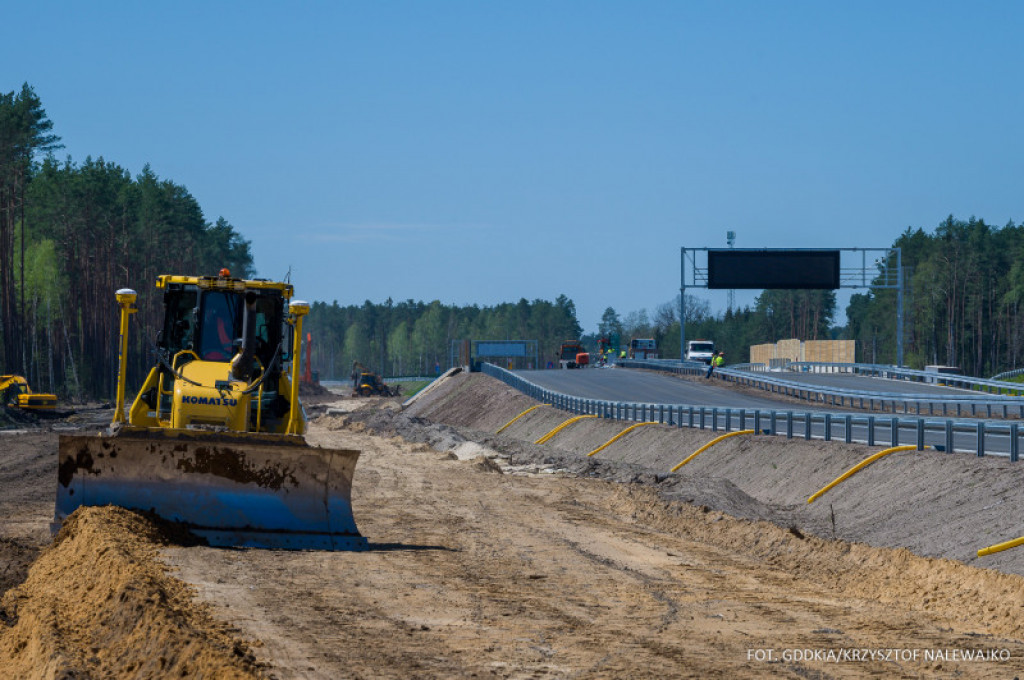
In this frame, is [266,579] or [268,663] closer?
[268,663]

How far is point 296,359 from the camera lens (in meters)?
15.5

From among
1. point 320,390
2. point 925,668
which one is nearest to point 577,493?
point 925,668

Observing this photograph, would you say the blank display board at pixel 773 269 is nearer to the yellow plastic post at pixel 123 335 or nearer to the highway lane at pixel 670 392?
the highway lane at pixel 670 392

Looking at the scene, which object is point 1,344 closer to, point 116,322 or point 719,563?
point 116,322

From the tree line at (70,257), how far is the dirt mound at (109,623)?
6348cm

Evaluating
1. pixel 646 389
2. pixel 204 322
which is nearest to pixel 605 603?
pixel 204 322

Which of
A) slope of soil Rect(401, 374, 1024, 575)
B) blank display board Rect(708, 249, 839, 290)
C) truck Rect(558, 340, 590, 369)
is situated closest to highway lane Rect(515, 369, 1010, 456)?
slope of soil Rect(401, 374, 1024, 575)

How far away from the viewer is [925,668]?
8.56m

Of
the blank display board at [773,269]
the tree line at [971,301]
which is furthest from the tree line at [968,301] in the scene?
the blank display board at [773,269]

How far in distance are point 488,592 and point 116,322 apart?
82.0 meters

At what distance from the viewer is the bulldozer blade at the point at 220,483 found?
1391 centimetres

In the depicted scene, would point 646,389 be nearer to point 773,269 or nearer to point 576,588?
point 773,269

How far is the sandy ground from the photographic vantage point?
340 inches

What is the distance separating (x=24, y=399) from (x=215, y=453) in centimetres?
4663
